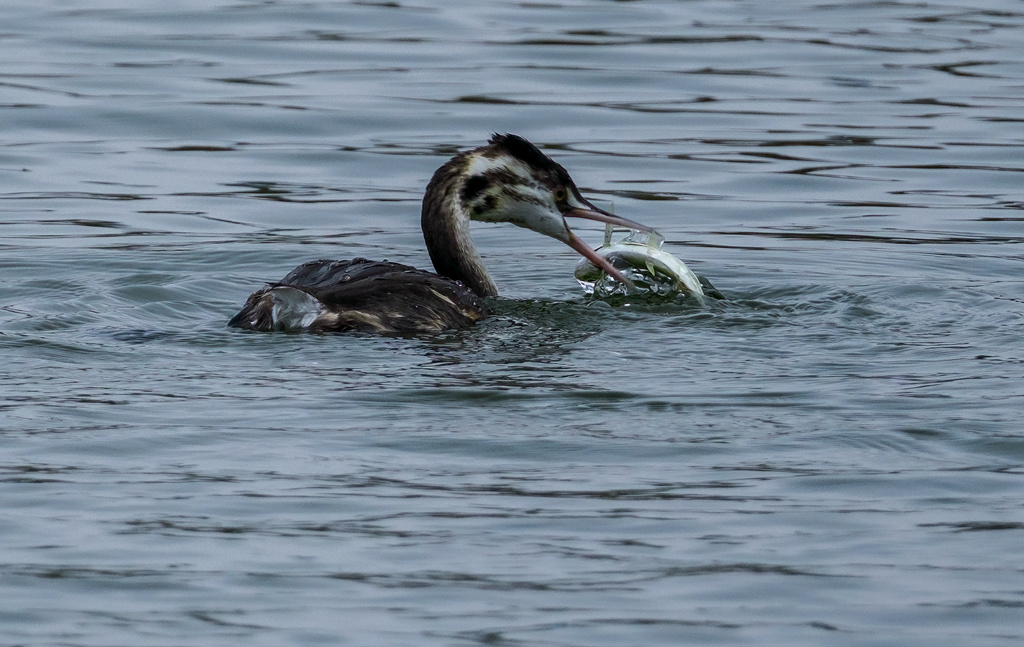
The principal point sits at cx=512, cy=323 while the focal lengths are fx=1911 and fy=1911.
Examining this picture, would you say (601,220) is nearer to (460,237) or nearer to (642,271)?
(642,271)

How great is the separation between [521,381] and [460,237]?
2.05 metres

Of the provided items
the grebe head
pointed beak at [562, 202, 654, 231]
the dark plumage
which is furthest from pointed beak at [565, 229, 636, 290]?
the dark plumage

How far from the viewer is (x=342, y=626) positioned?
4.98m

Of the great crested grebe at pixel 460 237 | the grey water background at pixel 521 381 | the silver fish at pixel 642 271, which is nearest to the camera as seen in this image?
the grey water background at pixel 521 381

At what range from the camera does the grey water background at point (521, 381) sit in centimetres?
524

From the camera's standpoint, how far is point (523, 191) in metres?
9.54

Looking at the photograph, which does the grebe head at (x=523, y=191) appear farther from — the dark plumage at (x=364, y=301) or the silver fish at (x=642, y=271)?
the dark plumage at (x=364, y=301)

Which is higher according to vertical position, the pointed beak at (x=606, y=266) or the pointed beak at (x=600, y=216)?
the pointed beak at (x=600, y=216)

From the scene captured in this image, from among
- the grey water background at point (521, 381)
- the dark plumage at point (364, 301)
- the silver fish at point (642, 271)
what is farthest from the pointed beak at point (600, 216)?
the dark plumage at point (364, 301)

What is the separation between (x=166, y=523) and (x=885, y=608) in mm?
2155

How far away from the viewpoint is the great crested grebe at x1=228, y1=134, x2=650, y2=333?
8.48 m

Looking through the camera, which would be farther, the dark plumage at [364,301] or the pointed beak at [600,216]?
the pointed beak at [600,216]

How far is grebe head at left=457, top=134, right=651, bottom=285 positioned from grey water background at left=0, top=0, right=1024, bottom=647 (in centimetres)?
47

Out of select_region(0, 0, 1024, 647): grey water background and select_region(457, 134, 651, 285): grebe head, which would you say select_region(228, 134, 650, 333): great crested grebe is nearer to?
select_region(457, 134, 651, 285): grebe head
